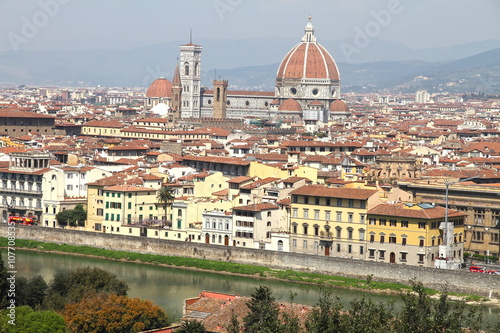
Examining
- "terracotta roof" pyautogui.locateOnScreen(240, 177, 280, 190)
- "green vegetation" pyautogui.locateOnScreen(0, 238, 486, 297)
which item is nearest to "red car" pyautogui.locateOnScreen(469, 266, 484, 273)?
"green vegetation" pyautogui.locateOnScreen(0, 238, 486, 297)

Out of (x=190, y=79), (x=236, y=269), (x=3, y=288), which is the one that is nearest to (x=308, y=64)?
(x=190, y=79)

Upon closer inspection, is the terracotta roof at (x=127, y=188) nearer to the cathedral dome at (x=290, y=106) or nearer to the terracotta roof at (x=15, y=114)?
the terracotta roof at (x=15, y=114)

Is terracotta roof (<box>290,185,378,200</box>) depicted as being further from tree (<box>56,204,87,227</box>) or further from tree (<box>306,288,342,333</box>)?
tree (<box>306,288,342,333</box>)

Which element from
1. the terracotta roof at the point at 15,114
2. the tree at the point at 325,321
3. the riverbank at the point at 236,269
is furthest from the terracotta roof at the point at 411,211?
the terracotta roof at the point at 15,114

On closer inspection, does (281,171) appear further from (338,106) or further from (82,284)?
(338,106)

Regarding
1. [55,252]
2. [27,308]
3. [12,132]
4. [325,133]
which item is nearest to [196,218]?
[55,252]

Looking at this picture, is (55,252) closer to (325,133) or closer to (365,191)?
(365,191)
